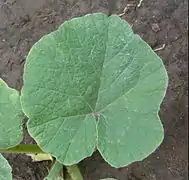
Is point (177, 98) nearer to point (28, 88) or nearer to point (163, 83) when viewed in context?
point (163, 83)

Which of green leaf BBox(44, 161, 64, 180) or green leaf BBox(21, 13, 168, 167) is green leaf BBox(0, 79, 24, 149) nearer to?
green leaf BBox(21, 13, 168, 167)

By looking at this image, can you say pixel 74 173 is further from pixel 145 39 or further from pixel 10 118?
pixel 145 39

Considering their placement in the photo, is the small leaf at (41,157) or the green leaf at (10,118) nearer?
the green leaf at (10,118)

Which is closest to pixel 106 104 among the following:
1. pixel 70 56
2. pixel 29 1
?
pixel 70 56

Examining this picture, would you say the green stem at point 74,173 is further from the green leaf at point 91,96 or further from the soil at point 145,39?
the green leaf at point 91,96

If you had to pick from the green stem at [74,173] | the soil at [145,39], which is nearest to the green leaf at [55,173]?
the green stem at [74,173]

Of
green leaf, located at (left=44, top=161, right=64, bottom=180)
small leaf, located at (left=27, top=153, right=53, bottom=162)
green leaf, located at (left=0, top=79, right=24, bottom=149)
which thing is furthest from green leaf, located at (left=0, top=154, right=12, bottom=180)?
small leaf, located at (left=27, top=153, right=53, bottom=162)

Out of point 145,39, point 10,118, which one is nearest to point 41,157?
point 10,118
